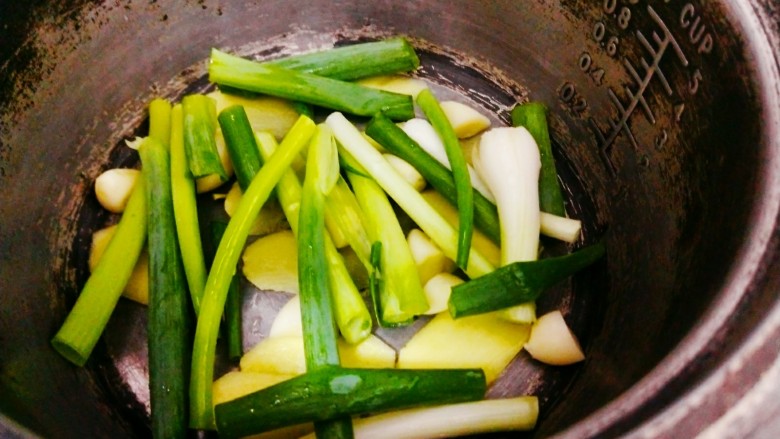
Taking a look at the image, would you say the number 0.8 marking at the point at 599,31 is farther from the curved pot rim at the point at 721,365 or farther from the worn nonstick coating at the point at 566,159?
the curved pot rim at the point at 721,365

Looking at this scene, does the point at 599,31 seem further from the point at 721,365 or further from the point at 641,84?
the point at 721,365

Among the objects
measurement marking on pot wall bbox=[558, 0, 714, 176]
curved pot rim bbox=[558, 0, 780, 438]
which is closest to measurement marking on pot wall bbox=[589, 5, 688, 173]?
measurement marking on pot wall bbox=[558, 0, 714, 176]

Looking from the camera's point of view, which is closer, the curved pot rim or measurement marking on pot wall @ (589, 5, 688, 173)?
the curved pot rim

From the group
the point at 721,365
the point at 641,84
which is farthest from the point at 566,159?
the point at 721,365

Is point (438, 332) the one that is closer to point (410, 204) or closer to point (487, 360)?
point (487, 360)

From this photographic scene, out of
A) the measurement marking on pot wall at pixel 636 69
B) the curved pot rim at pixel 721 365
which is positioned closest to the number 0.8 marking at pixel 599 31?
the measurement marking on pot wall at pixel 636 69

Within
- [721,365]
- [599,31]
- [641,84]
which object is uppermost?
[599,31]

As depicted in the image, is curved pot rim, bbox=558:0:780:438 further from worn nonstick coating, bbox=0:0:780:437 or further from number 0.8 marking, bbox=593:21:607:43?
number 0.8 marking, bbox=593:21:607:43
